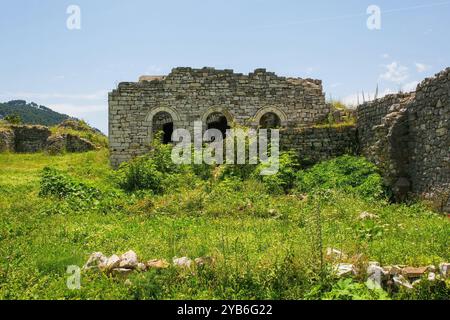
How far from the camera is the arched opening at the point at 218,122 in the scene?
20.6 m

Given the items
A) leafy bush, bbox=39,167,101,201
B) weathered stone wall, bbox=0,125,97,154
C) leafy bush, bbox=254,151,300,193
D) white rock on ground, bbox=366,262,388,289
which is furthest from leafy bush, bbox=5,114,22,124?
white rock on ground, bbox=366,262,388,289

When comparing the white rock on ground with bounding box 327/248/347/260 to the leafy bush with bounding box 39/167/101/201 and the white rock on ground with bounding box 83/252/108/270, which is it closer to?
the white rock on ground with bounding box 83/252/108/270

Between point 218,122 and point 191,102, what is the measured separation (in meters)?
2.03

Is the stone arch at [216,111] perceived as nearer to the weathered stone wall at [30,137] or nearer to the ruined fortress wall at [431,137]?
the ruined fortress wall at [431,137]

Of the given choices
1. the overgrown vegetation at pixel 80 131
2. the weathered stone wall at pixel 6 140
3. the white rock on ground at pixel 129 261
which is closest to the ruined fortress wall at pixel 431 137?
the white rock on ground at pixel 129 261

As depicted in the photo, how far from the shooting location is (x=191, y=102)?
19828 millimetres

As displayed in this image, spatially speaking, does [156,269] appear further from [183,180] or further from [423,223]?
[183,180]

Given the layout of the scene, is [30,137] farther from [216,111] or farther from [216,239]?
[216,239]

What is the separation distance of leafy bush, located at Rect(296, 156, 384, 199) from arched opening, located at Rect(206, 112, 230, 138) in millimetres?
7414

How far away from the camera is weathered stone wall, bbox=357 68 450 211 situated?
10073 millimetres

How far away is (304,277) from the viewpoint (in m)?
5.49

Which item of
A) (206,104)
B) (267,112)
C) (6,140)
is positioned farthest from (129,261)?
(6,140)
